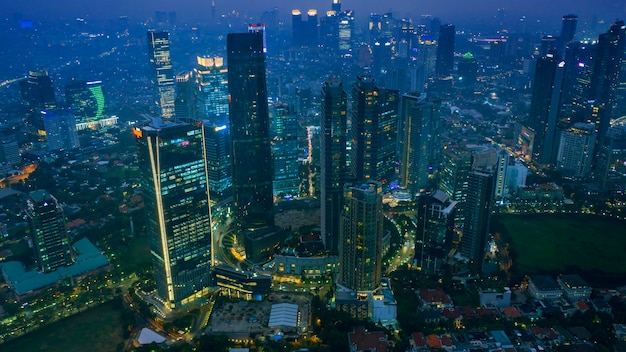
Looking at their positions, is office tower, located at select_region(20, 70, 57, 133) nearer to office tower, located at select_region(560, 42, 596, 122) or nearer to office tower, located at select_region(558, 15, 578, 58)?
office tower, located at select_region(560, 42, 596, 122)

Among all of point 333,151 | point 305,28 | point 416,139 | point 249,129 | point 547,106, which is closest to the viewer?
point 333,151

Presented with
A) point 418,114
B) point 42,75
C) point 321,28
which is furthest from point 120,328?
point 321,28

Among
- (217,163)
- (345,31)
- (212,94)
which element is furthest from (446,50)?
(217,163)

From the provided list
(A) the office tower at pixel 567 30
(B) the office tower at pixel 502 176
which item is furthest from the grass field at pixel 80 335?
(A) the office tower at pixel 567 30

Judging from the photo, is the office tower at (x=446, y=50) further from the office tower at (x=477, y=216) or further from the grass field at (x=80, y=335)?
the grass field at (x=80, y=335)

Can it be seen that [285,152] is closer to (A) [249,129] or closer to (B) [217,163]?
(B) [217,163]

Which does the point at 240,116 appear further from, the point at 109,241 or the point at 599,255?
the point at 599,255
